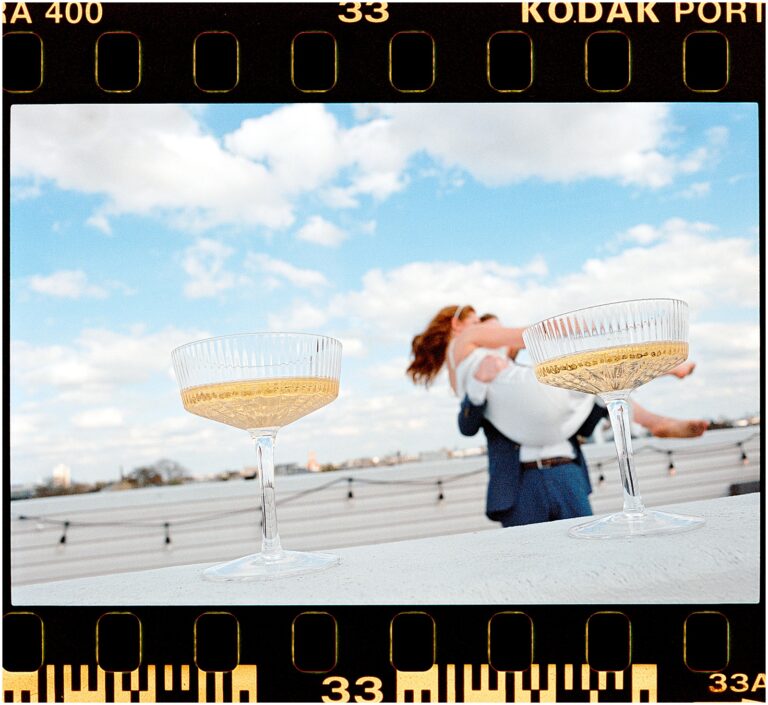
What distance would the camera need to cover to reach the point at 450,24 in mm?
510

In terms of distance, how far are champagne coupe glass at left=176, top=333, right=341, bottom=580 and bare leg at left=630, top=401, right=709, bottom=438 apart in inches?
45.1

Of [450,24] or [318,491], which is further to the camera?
[318,491]

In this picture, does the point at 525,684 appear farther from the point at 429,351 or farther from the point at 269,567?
the point at 429,351

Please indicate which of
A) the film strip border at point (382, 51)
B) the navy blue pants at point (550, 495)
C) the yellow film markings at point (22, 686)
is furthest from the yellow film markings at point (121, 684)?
the navy blue pants at point (550, 495)

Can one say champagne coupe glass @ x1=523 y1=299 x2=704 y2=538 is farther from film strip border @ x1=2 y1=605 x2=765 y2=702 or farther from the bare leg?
the bare leg

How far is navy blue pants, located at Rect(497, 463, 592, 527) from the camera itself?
156 cm

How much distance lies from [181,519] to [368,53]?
1.59 m

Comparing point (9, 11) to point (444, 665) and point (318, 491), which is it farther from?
point (318, 491)

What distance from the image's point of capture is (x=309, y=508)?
1.98 m

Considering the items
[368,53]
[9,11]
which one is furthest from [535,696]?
[9,11]

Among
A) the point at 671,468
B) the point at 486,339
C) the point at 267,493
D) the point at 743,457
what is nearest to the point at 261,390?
the point at 267,493

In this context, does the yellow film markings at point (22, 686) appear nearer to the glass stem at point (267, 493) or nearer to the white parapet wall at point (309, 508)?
the glass stem at point (267, 493)

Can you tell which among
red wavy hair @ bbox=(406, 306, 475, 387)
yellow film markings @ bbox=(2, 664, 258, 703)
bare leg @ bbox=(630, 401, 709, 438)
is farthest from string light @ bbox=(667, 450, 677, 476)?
yellow film markings @ bbox=(2, 664, 258, 703)

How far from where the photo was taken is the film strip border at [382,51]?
496mm
